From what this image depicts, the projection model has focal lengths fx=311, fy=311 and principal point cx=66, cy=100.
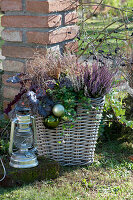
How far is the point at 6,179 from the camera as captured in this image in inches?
90.8

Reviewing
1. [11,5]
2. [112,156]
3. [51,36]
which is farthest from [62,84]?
[11,5]

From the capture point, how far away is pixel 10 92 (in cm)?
323

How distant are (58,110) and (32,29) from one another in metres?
0.96

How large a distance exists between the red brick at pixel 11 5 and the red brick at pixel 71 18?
0.47 m

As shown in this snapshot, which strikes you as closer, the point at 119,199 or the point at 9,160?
the point at 119,199

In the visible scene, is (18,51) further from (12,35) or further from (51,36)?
(51,36)

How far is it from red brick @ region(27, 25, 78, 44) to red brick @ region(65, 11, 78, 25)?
2.3 inches

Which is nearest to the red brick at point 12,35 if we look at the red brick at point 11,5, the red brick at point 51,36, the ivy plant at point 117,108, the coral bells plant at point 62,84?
the red brick at point 51,36

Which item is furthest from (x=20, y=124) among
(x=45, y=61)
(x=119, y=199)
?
(x=119, y=199)

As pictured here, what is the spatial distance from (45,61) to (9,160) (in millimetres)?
853

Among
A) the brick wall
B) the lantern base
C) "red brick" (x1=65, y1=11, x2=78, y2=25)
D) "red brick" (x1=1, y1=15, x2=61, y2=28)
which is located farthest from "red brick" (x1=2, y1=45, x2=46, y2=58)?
the lantern base

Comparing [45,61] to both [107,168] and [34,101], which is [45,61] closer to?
[34,101]

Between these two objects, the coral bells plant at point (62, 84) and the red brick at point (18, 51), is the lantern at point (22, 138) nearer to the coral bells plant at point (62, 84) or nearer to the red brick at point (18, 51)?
the coral bells plant at point (62, 84)

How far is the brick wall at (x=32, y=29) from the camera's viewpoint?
2.84 metres
